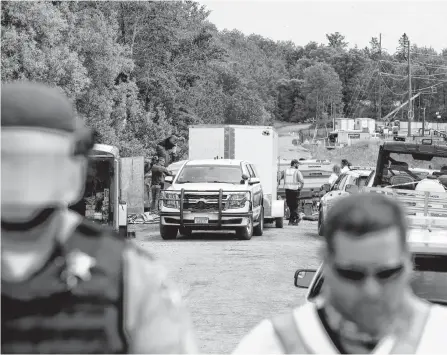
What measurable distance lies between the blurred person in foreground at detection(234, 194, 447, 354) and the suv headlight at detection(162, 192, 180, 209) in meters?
20.0

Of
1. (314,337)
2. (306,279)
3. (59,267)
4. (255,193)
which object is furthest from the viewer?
(255,193)

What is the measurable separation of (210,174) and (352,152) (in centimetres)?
8873

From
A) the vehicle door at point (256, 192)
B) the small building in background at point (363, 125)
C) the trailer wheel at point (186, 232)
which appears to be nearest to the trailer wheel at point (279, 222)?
the vehicle door at point (256, 192)

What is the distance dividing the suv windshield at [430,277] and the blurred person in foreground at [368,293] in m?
4.10

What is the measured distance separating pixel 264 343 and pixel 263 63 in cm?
16648

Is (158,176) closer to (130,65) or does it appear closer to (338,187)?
(338,187)

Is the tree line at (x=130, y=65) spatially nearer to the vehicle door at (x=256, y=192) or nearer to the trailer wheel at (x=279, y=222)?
the trailer wheel at (x=279, y=222)

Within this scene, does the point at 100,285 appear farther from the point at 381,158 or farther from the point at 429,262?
the point at 381,158

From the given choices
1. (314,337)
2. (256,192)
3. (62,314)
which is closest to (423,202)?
(314,337)

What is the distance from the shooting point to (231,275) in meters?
15.8

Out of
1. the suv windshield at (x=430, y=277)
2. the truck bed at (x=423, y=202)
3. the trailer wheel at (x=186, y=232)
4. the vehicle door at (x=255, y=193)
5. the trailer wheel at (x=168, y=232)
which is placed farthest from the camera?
the trailer wheel at (x=186, y=232)

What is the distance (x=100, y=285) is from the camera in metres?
2.22

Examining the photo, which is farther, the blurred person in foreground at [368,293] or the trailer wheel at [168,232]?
the trailer wheel at [168,232]

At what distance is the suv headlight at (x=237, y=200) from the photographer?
22.7 metres
